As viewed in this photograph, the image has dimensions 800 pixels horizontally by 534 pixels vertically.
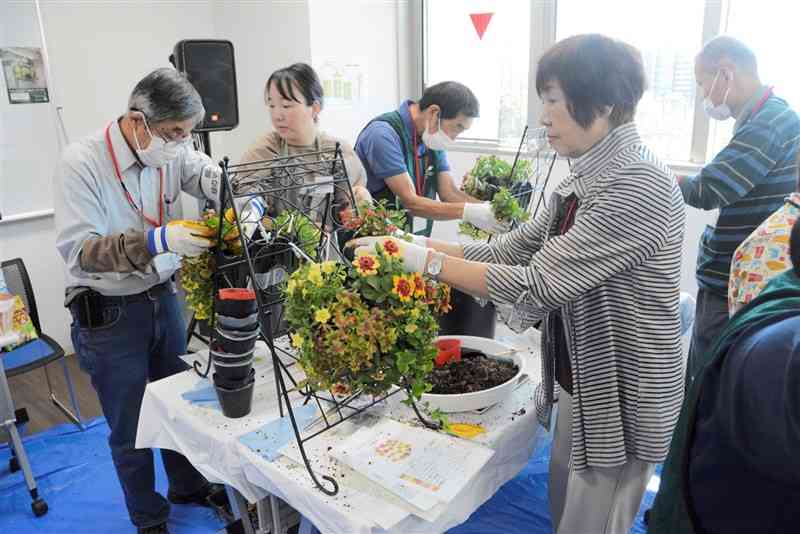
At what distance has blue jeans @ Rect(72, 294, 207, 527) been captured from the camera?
6.29 feet

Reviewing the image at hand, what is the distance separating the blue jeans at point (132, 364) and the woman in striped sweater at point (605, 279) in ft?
3.52

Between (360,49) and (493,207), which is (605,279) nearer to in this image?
(493,207)

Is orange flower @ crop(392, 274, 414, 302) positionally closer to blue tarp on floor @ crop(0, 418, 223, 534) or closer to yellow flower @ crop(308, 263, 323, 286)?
yellow flower @ crop(308, 263, 323, 286)

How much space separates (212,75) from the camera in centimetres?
291

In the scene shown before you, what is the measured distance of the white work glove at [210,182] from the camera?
6.79 ft

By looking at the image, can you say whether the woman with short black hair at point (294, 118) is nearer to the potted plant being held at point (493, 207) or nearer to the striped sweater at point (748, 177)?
the potted plant being held at point (493, 207)

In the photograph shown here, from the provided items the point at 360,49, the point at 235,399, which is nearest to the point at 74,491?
the point at 235,399

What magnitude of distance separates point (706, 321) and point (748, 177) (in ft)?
1.76

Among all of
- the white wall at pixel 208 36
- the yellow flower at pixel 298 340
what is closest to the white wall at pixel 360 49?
the white wall at pixel 208 36

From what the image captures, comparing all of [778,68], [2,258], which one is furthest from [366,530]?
[2,258]

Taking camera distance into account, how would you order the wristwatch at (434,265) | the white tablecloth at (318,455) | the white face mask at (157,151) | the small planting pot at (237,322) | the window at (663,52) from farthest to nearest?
the window at (663,52), the white face mask at (157,151), the small planting pot at (237,322), the wristwatch at (434,265), the white tablecloth at (318,455)

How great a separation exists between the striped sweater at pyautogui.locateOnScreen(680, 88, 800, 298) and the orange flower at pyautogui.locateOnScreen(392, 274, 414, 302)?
1.41 metres

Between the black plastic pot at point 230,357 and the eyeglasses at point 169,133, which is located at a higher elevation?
the eyeglasses at point 169,133

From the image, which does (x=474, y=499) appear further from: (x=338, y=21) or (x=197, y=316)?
(x=338, y=21)
